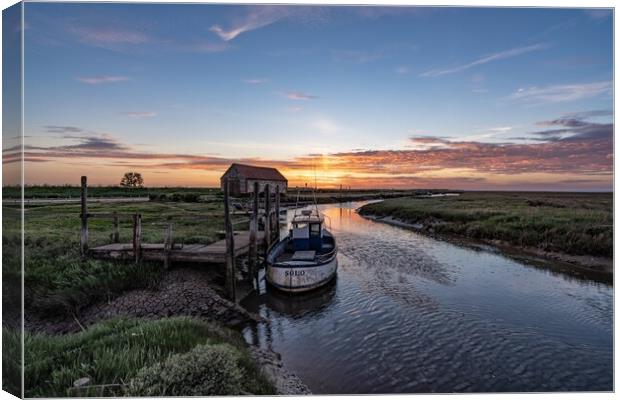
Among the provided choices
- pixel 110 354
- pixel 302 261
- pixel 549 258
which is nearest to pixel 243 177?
pixel 302 261

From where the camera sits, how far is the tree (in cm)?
9698

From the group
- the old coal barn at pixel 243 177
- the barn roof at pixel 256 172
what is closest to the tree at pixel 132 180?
the barn roof at pixel 256 172

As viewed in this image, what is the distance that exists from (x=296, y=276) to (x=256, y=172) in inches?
1587

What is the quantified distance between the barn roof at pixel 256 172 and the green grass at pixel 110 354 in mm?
43146

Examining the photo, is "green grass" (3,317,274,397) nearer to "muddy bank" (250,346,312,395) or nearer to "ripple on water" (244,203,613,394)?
"muddy bank" (250,346,312,395)

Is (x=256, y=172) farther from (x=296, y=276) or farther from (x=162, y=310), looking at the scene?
(x=162, y=310)

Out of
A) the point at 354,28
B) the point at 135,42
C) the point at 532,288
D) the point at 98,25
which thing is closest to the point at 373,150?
the point at 354,28

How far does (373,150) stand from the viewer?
17.8 metres

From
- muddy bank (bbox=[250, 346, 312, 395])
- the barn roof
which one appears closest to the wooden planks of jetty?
muddy bank (bbox=[250, 346, 312, 395])

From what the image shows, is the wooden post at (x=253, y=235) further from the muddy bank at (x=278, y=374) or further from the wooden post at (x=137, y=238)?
the muddy bank at (x=278, y=374)

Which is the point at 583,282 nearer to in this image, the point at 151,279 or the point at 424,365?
the point at 424,365

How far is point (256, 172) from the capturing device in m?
54.0

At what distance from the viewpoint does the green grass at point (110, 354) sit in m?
6.23

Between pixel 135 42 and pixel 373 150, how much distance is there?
1081cm
